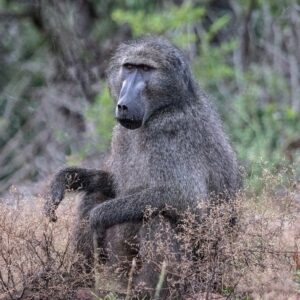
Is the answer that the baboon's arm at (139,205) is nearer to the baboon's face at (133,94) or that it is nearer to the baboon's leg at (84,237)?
the baboon's leg at (84,237)

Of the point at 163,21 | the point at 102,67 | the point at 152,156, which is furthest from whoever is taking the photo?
the point at 102,67

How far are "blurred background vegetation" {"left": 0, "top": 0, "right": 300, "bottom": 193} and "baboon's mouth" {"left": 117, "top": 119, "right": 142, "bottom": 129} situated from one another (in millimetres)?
4085

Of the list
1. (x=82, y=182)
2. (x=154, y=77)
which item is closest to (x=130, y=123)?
(x=154, y=77)

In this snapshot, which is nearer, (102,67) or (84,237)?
(84,237)

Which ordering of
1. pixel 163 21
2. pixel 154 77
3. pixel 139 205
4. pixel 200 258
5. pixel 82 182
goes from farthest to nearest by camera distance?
1. pixel 163 21
2. pixel 82 182
3. pixel 154 77
4. pixel 139 205
5. pixel 200 258

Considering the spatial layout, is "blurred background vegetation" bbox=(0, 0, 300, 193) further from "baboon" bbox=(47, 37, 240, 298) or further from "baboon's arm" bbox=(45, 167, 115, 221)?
"baboon" bbox=(47, 37, 240, 298)

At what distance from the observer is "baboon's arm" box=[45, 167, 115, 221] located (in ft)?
17.3

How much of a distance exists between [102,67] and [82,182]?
20.3 ft

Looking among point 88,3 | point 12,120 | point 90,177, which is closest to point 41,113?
point 12,120

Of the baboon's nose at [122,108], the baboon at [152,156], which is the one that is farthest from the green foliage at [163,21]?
the baboon's nose at [122,108]

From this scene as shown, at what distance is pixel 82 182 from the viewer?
5371 mm

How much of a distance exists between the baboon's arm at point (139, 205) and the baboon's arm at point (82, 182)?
0.42m

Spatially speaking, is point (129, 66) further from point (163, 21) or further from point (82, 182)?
point (163, 21)

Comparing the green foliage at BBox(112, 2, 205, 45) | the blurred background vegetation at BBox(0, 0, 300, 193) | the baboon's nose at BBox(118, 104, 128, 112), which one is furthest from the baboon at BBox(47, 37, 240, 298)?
the green foliage at BBox(112, 2, 205, 45)
